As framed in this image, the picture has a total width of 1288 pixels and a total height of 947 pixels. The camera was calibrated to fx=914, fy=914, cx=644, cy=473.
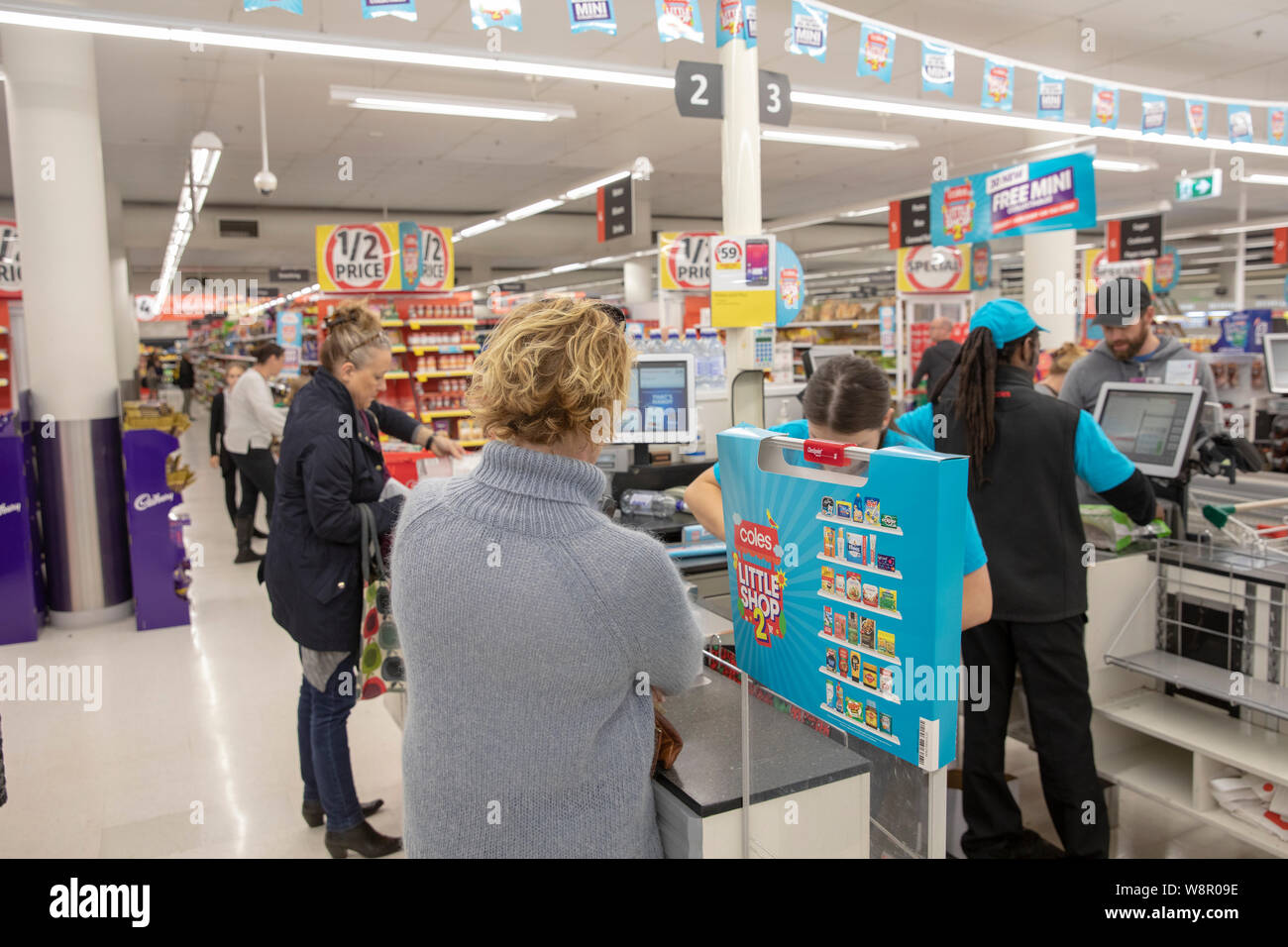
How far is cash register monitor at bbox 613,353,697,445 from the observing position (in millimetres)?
4133

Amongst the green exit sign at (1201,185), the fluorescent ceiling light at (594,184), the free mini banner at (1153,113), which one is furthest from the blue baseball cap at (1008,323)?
the green exit sign at (1201,185)

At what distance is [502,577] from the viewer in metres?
1.22

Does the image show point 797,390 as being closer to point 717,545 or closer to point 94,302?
point 717,545

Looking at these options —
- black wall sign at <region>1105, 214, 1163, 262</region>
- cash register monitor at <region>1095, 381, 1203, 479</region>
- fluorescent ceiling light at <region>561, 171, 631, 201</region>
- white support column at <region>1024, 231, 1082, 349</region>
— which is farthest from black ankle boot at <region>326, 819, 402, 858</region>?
black wall sign at <region>1105, 214, 1163, 262</region>

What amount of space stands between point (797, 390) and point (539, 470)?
14.9 ft

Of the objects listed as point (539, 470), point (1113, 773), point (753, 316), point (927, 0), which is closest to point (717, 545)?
point (1113, 773)

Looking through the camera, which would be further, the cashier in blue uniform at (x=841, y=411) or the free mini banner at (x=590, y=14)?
the free mini banner at (x=590, y=14)

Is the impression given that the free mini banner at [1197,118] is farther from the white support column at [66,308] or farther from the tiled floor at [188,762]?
the white support column at [66,308]

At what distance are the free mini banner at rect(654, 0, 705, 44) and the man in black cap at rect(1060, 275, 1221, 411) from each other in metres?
2.47

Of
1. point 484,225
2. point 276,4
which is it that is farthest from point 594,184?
point 276,4

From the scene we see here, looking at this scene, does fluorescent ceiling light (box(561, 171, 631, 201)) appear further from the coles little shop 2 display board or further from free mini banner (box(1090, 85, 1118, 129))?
the coles little shop 2 display board

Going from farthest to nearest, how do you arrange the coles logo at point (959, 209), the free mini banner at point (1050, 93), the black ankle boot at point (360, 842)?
the coles logo at point (959, 209) < the free mini banner at point (1050, 93) < the black ankle boot at point (360, 842)

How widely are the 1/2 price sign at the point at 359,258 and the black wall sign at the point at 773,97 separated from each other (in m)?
5.64

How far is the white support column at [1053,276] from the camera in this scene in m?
9.91
